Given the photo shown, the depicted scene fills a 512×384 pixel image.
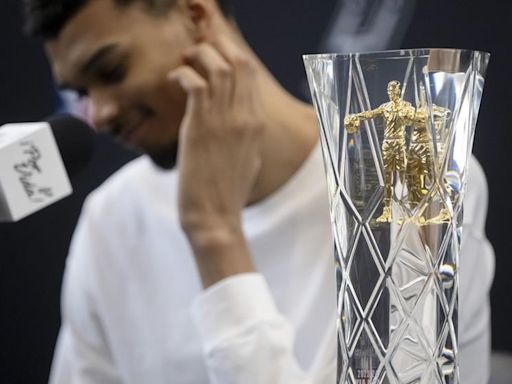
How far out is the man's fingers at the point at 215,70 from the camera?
2.84 ft

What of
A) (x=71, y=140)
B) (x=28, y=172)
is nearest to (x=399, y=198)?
(x=28, y=172)

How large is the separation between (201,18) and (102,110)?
17 cm

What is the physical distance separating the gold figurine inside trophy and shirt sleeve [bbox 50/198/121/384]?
2.69 feet

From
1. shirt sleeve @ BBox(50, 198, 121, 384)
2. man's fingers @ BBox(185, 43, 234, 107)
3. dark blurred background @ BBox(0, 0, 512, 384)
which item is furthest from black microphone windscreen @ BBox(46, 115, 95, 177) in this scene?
dark blurred background @ BBox(0, 0, 512, 384)

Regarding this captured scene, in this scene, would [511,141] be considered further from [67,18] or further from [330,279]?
[67,18]

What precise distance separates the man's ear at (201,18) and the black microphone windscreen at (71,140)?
43 centimetres

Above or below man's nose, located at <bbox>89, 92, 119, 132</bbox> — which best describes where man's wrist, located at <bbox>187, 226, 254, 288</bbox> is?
below

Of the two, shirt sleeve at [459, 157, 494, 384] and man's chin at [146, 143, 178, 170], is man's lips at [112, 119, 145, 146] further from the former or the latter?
shirt sleeve at [459, 157, 494, 384]

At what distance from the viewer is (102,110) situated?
1054mm

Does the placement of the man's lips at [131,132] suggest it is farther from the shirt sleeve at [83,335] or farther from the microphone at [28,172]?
the microphone at [28,172]

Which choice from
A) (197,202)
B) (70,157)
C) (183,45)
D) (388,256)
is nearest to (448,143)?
(388,256)

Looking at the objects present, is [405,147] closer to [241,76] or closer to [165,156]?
[241,76]

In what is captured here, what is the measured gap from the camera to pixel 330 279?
3.21ft

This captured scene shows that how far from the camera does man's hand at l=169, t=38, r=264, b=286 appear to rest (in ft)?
2.60
